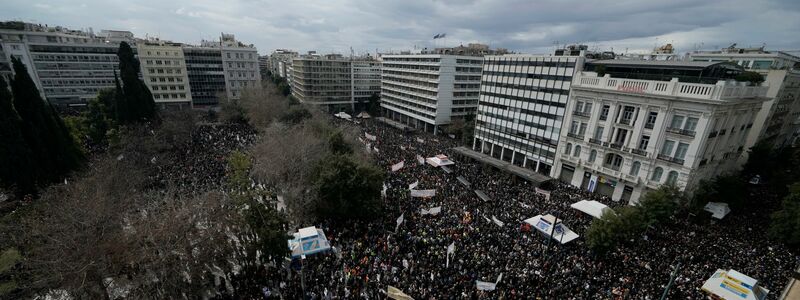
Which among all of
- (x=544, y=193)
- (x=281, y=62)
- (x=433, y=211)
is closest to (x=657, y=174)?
(x=544, y=193)

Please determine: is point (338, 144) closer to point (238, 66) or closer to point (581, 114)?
point (581, 114)

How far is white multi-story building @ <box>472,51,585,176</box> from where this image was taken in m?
40.0

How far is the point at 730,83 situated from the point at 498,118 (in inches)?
1012

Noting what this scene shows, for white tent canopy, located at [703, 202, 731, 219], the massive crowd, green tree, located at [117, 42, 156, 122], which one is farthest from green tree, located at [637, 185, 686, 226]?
green tree, located at [117, 42, 156, 122]

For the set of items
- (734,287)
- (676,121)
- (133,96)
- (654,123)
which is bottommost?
(734,287)

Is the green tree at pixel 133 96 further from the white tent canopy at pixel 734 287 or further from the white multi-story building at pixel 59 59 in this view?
the white tent canopy at pixel 734 287

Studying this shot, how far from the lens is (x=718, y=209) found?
29.8m

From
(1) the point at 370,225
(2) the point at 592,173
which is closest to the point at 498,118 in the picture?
(2) the point at 592,173

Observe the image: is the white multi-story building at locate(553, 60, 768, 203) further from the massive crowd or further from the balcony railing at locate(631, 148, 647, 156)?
the massive crowd

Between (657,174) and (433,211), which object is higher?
(657,174)

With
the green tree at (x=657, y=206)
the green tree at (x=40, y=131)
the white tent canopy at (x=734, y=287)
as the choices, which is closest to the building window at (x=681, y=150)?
the green tree at (x=657, y=206)

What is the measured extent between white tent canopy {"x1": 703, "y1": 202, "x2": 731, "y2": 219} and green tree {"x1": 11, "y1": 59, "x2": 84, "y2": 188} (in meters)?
63.4

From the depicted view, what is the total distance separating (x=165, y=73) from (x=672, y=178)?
3559 inches

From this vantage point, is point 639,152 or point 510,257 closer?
point 510,257
